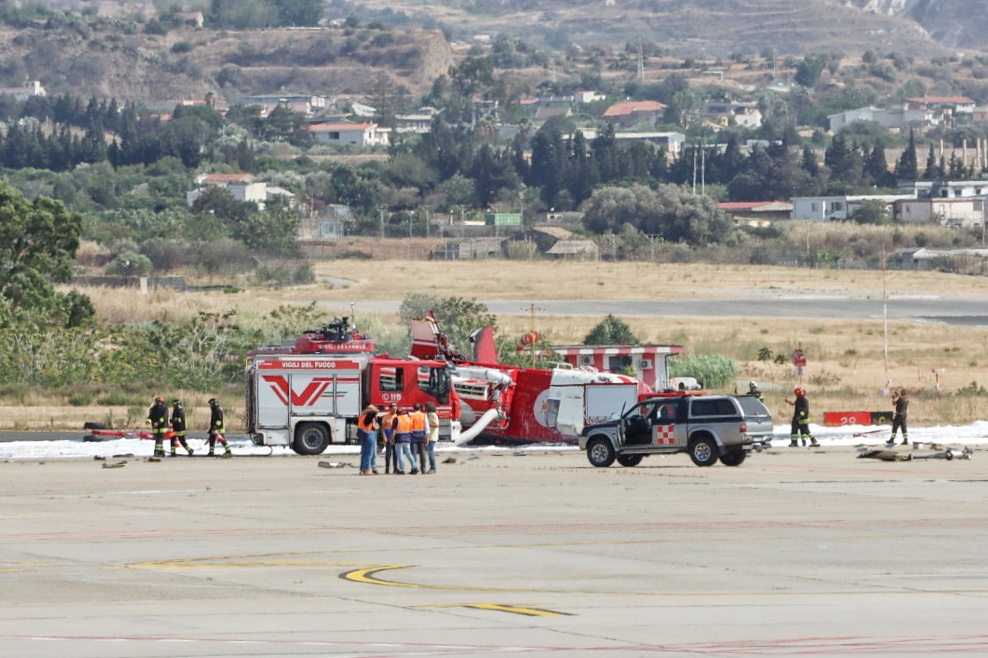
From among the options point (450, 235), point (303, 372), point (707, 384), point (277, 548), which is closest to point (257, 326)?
point (707, 384)

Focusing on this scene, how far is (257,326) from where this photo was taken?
62781 mm

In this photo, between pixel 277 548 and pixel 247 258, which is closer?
→ pixel 277 548

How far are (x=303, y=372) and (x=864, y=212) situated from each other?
142 metres

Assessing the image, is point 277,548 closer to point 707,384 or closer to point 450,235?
point 707,384

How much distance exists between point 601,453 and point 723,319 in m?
49.7

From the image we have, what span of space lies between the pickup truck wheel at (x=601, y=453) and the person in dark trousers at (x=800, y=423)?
5626 mm

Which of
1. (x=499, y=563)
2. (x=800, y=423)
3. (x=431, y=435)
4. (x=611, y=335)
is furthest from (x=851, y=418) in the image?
(x=611, y=335)

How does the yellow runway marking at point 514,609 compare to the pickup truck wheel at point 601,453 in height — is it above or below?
below

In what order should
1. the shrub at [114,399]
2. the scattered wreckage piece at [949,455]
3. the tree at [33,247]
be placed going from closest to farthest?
the scattered wreckage piece at [949,455], the shrub at [114,399], the tree at [33,247]

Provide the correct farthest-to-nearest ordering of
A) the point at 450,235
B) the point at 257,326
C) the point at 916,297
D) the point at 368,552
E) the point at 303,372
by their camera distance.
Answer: the point at 450,235 < the point at 916,297 < the point at 257,326 < the point at 303,372 < the point at 368,552

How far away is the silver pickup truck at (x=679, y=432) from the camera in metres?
32.0

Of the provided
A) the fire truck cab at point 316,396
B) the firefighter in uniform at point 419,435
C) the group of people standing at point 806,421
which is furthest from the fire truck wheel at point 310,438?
the group of people standing at point 806,421

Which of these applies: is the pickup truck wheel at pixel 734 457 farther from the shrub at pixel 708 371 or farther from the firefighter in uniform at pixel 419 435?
the shrub at pixel 708 371

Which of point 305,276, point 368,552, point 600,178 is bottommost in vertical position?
point 368,552
